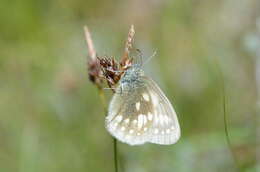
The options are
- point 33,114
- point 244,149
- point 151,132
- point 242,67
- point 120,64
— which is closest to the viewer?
point 120,64

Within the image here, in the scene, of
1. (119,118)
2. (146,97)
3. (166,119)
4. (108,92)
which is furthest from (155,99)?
(108,92)

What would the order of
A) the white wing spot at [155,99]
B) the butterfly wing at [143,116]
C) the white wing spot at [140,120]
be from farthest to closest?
1. the white wing spot at [155,99]
2. the white wing spot at [140,120]
3. the butterfly wing at [143,116]

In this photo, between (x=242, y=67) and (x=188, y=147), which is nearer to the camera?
(x=188, y=147)

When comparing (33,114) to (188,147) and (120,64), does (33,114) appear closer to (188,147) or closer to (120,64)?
(188,147)

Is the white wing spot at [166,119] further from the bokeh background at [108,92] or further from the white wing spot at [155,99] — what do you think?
the bokeh background at [108,92]

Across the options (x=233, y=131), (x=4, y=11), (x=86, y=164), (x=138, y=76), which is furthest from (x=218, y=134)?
(x=4, y=11)

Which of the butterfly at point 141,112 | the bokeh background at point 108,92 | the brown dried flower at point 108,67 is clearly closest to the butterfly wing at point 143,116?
the butterfly at point 141,112

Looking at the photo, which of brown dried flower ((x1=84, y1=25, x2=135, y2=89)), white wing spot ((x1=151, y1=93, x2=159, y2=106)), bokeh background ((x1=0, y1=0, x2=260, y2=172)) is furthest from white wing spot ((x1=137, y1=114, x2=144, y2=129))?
bokeh background ((x1=0, y1=0, x2=260, y2=172))
